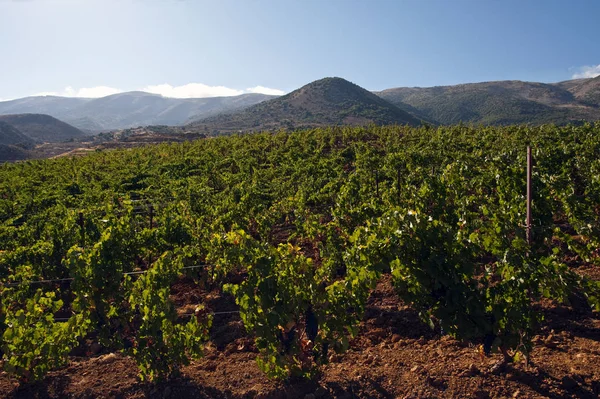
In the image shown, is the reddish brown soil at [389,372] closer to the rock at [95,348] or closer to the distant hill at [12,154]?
the rock at [95,348]

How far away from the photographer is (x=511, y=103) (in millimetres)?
124125

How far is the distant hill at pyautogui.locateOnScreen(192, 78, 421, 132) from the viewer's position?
106375 mm

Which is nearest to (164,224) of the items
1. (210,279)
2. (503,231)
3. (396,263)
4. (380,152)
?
(210,279)

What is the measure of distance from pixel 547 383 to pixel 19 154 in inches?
3455

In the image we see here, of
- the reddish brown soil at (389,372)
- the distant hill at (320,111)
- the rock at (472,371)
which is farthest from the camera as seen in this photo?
the distant hill at (320,111)

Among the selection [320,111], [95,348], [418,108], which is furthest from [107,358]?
[418,108]

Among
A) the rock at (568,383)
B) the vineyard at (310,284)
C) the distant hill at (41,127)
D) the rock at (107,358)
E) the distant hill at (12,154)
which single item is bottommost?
the rock at (107,358)

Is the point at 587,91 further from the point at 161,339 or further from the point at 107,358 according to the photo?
the point at 107,358

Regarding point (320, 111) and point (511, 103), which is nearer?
point (320, 111)

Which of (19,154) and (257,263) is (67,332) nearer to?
(257,263)

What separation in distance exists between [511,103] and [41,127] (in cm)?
18017

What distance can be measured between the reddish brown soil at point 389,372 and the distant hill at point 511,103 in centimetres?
10370

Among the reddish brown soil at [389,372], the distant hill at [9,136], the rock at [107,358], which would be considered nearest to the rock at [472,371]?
the reddish brown soil at [389,372]

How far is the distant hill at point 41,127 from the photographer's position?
463 ft
